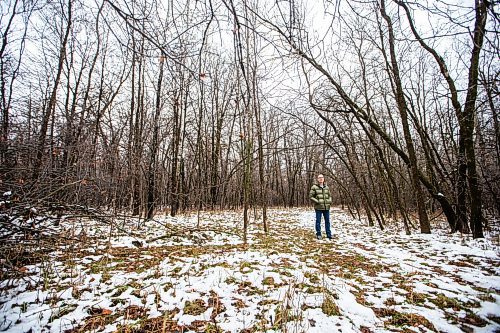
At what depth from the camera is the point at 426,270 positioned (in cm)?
403

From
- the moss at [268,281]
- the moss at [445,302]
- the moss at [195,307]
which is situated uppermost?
the moss at [268,281]

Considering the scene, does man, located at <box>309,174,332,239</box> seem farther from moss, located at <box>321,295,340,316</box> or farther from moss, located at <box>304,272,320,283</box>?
moss, located at <box>321,295,340,316</box>

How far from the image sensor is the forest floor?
237 centimetres

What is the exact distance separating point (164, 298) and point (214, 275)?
2.94ft

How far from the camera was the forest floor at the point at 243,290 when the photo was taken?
7.76 feet

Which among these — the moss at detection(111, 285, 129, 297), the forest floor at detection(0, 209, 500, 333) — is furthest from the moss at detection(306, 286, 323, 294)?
the moss at detection(111, 285, 129, 297)

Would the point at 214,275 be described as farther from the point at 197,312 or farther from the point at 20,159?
the point at 20,159

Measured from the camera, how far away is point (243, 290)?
313cm

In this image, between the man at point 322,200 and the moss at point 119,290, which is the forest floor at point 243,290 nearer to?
the moss at point 119,290

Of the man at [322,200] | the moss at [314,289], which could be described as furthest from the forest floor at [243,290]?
the man at [322,200]

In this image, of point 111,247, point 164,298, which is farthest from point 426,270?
point 111,247

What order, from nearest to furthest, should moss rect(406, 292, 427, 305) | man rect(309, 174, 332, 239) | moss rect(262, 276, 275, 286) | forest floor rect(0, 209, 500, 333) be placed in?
forest floor rect(0, 209, 500, 333) → moss rect(406, 292, 427, 305) → moss rect(262, 276, 275, 286) → man rect(309, 174, 332, 239)

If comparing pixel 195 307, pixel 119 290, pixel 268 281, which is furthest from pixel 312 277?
pixel 119 290

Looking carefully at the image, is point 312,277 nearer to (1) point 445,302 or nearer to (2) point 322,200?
(1) point 445,302
